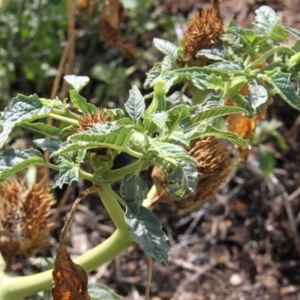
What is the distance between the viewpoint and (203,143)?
3.48 feet

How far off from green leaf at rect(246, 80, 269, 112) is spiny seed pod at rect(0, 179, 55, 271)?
0.46 m

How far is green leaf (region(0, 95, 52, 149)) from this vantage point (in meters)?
0.91

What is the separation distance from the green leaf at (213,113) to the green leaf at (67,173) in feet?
0.62

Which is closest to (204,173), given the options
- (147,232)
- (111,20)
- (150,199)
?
(150,199)

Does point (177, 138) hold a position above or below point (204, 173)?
above

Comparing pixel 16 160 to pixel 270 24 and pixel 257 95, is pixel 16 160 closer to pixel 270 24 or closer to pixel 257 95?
pixel 257 95

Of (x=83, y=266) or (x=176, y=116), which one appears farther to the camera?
(x=83, y=266)

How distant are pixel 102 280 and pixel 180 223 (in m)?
0.34

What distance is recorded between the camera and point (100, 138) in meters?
0.80

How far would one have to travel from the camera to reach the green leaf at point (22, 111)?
91 cm

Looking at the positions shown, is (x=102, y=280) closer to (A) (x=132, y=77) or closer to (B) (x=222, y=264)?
(B) (x=222, y=264)

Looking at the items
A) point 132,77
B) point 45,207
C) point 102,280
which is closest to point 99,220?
point 102,280

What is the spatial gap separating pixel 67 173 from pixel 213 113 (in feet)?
0.78

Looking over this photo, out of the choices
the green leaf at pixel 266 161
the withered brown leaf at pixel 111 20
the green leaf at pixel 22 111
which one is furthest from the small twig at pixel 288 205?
the green leaf at pixel 22 111
